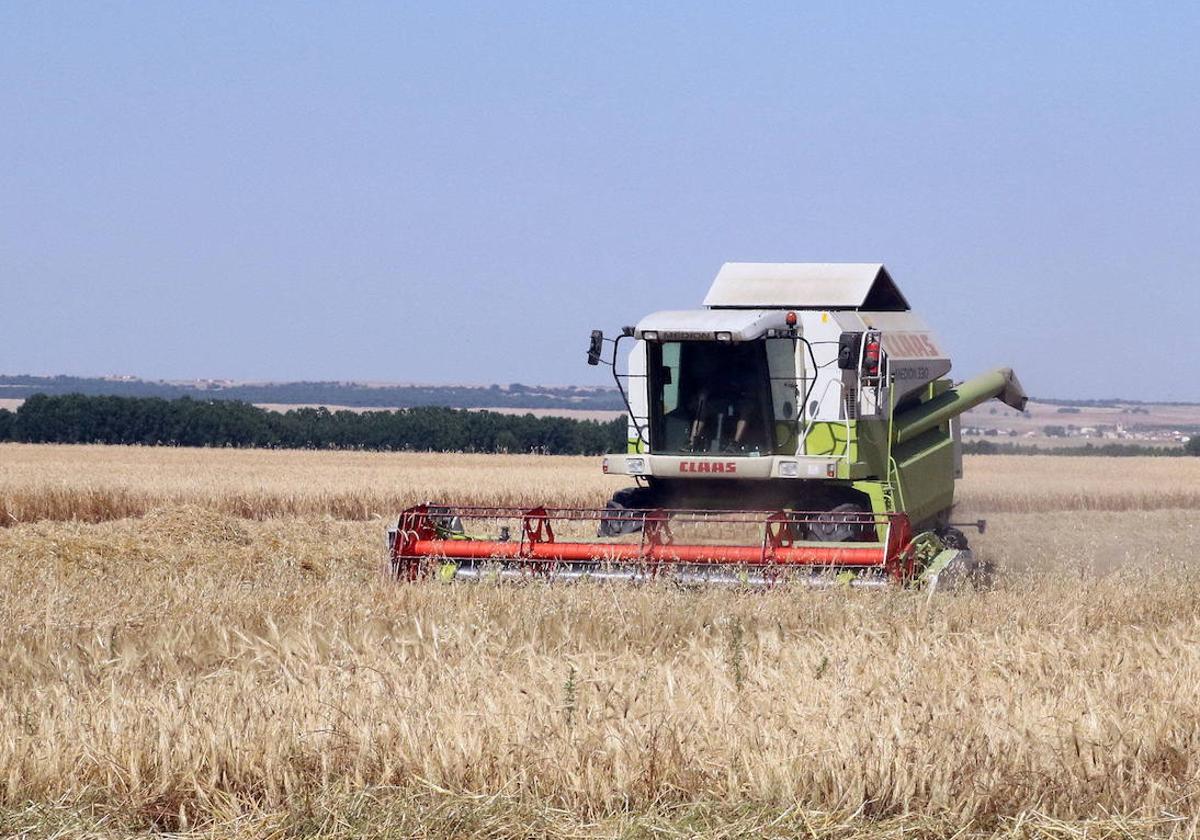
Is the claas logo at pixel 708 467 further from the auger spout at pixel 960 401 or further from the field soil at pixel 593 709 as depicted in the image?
the field soil at pixel 593 709

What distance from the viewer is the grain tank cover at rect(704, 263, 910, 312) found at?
1171 centimetres

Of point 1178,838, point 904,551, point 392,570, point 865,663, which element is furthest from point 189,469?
point 1178,838

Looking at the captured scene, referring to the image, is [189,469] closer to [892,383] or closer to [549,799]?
[892,383]

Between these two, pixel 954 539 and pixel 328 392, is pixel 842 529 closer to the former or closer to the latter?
pixel 954 539

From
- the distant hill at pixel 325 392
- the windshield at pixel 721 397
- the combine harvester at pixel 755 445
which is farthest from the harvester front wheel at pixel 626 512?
the distant hill at pixel 325 392

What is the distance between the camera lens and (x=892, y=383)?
11398mm

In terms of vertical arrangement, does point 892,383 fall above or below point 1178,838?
above

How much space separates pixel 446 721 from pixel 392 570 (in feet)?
16.5

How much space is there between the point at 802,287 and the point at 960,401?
1924 mm

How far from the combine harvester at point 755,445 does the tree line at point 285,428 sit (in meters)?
29.7

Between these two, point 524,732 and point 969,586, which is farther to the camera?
point 969,586

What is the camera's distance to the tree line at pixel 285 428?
42.2 meters

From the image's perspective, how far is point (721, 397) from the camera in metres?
11.2

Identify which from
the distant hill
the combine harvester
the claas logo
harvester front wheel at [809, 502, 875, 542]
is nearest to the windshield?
the combine harvester
